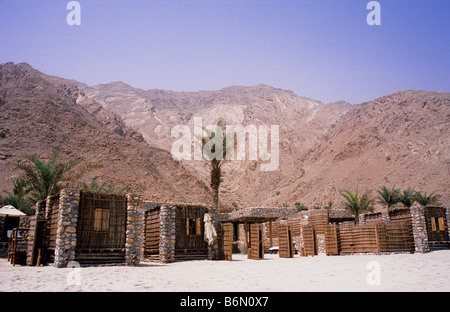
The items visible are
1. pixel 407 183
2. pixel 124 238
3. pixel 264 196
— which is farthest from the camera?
pixel 264 196

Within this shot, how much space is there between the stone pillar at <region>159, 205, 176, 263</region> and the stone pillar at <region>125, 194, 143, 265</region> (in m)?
2.69

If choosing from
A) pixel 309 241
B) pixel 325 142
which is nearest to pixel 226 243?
pixel 309 241

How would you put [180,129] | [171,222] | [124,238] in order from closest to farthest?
1. [124,238]
2. [171,222]
3. [180,129]

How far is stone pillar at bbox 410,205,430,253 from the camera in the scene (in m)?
17.5

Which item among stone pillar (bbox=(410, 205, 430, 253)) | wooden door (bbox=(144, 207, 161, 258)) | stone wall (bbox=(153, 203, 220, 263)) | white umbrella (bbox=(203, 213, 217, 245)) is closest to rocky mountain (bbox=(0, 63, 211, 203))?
wooden door (bbox=(144, 207, 161, 258))

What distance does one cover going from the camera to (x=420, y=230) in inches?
692

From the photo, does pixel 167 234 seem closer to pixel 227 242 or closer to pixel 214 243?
pixel 214 243

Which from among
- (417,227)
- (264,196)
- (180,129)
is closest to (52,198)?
(417,227)

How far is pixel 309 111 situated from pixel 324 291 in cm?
9652

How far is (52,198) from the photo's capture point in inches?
540

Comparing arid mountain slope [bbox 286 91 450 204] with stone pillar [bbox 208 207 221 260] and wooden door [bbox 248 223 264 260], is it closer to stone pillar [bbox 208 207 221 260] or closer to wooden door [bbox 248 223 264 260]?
wooden door [bbox 248 223 264 260]

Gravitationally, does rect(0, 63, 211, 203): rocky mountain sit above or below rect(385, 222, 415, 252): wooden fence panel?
above
